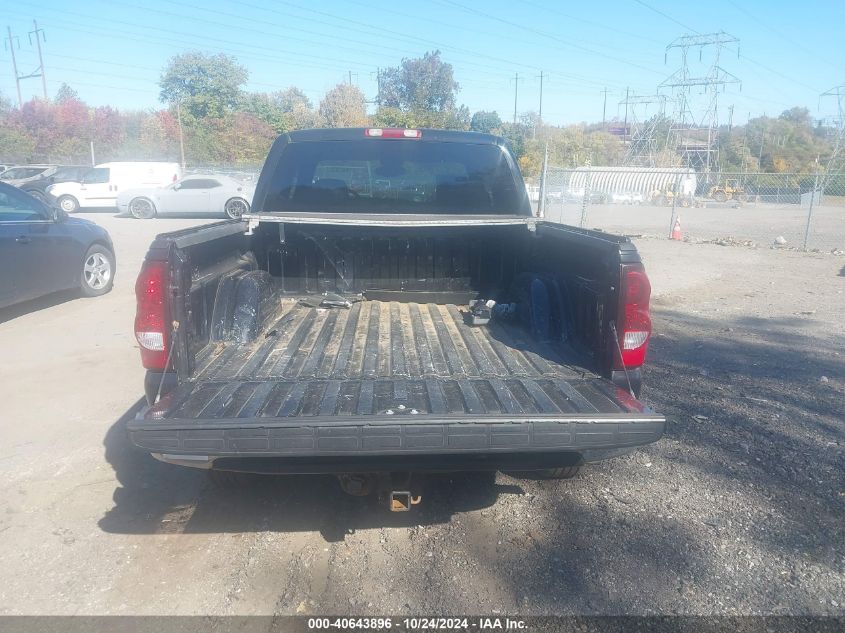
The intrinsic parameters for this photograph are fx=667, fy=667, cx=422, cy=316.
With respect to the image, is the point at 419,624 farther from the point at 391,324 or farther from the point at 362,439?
the point at 391,324

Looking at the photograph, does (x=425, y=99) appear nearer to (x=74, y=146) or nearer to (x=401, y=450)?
(x=74, y=146)

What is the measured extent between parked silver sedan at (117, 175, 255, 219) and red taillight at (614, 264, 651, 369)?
2177cm

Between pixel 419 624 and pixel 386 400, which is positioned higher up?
pixel 386 400

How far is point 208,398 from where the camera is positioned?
3.02 metres

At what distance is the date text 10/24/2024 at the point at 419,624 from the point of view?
2.78 m

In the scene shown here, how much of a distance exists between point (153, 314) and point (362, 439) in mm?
1202

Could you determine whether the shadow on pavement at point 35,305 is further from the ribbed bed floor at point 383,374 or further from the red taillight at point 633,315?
the red taillight at point 633,315

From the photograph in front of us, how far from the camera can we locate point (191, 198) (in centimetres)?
2355

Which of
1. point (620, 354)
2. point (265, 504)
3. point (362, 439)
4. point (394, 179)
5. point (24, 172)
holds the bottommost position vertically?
point (265, 504)

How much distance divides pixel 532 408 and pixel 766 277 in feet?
36.2

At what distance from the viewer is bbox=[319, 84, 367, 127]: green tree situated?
43.0 m

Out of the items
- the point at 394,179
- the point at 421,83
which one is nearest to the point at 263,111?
the point at 421,83

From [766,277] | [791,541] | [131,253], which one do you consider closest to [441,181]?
[791,541]

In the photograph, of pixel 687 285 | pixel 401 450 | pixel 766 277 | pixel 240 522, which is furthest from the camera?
pixel 766 277
